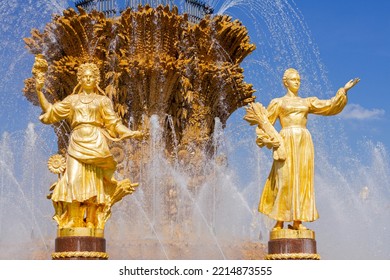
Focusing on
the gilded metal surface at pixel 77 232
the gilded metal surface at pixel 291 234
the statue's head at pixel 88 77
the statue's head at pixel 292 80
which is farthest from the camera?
the statue's head at pixel 292 80

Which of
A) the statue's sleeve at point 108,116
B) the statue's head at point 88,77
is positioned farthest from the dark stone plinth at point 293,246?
the statue's head at point 88,77

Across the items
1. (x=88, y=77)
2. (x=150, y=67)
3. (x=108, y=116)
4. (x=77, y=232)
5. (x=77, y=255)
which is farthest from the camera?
(x=150, y=67)

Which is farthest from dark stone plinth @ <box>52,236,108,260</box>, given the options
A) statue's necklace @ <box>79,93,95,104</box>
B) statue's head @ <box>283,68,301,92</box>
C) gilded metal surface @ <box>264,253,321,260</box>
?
statue's head @ <box>283,68,301,92</box>

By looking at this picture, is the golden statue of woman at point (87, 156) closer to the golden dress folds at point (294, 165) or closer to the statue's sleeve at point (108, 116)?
the statue's sleeve at point (108, 116)

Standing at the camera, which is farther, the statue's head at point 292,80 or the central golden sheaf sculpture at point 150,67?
the central golden sheaf sculpture at point 150,67

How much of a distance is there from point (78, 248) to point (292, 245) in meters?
3.43

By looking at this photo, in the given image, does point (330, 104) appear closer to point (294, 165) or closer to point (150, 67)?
point (294, 165)

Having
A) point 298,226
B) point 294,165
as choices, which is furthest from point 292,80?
point 298,226

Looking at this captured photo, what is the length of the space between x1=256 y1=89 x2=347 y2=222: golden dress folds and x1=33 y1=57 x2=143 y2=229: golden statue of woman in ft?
7.75

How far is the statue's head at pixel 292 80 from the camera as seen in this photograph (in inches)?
566

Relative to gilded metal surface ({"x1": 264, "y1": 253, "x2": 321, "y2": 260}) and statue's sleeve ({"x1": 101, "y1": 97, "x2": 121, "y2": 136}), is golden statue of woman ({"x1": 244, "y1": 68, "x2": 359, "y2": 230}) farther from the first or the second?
statue's sleeve ({"x1": 101, "y1": 97, "x2": 121, "y2": 136})

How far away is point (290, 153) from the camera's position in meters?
13.7
